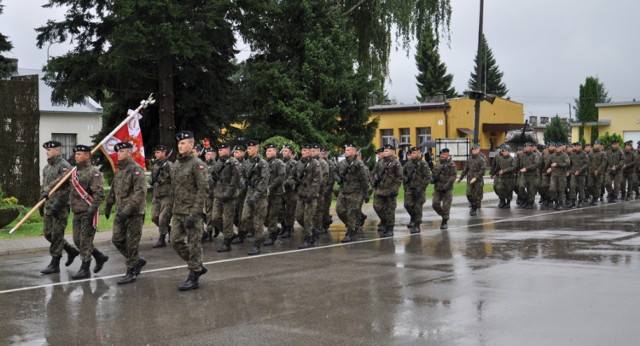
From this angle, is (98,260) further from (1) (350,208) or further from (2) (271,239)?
(1) (350,208)

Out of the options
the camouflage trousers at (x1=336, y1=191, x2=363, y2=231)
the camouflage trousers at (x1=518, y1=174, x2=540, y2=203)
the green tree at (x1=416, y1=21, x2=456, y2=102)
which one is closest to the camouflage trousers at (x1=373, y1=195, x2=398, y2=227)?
the camouflage trousers at (x1=336, y1=191, x2=363, y2=231)

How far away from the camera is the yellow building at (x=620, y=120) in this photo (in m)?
55.2

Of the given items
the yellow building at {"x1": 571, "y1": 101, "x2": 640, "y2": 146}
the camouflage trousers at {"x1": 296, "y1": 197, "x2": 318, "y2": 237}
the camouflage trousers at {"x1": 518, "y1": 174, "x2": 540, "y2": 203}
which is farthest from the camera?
the yellow building at {"x1": 571, "y1": 101, "x2": 640, "y2": 146}

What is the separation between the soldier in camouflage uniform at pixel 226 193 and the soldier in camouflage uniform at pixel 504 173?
10.8 m

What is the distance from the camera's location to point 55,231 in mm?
10820

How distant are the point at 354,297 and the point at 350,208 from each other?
574 centimetres

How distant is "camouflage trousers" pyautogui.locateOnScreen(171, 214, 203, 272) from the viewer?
9.33 metres

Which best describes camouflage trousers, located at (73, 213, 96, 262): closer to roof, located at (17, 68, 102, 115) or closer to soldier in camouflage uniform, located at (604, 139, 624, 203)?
soldier in camouflage uniform, located at (604, 139, 624, 203)

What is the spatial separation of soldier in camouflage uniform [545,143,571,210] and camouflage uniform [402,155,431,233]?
7.39 metres

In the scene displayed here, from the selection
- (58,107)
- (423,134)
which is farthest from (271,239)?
(423,134)

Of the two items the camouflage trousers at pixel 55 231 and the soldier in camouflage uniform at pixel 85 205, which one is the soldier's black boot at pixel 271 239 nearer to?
the soldier in camouflage uniform at pixel 85 205

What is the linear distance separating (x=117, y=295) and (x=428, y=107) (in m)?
48.0

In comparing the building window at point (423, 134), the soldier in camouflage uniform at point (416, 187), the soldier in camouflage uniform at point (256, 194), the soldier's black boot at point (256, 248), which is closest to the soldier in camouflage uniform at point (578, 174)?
the soldier in camouflage uniform at point (416, 187)

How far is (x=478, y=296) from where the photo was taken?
8367mm
